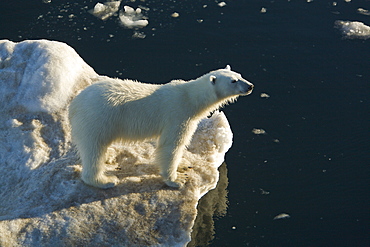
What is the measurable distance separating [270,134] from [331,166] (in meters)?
1.00

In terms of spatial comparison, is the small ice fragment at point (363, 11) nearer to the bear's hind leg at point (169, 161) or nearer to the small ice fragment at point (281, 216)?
the small ice fragment at point (281, 216)

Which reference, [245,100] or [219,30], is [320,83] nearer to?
[245,100]

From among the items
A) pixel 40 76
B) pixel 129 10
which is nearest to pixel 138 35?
pixel 129 10

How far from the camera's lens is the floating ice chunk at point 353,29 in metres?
9.62

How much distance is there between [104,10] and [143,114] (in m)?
5.21

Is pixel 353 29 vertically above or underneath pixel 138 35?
above

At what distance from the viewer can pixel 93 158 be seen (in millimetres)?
5684

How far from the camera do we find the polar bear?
5.62 meters

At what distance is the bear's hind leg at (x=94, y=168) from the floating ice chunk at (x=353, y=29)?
5995mm

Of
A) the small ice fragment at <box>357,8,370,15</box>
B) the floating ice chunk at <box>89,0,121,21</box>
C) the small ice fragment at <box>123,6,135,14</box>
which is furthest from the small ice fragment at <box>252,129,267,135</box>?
the small ice fragment at <box>357,8,370,15</box>

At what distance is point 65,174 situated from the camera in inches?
237

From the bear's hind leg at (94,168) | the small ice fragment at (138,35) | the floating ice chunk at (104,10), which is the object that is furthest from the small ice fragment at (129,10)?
the bear's hind leg at (94,168)

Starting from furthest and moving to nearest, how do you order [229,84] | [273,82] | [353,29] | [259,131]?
[353,29]
[273,82]
[259,131]
[229,84]

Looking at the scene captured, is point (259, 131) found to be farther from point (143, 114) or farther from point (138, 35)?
point (138, 35)
